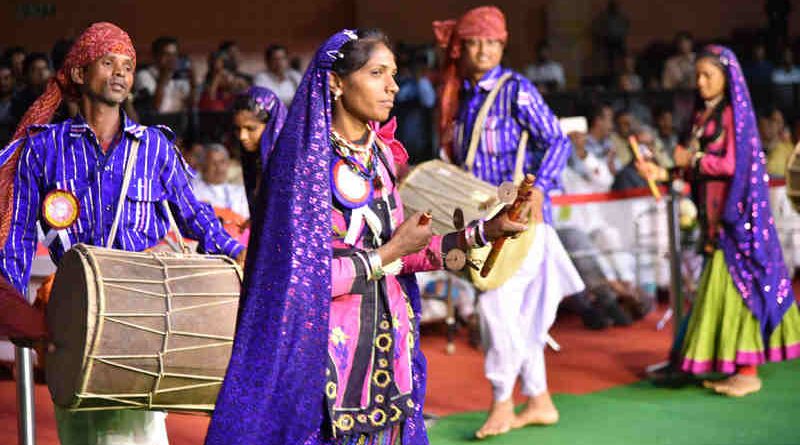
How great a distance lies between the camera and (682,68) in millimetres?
15484

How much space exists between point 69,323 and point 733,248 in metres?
4.43

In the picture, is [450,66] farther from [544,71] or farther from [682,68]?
[682,68]

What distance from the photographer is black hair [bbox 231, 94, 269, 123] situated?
226 inches

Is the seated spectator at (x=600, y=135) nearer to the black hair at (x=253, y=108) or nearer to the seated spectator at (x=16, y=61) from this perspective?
the seated spectator at (x=16, y=61)

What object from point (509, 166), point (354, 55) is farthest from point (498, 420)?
point (354, 55)

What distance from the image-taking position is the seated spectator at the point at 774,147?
39.8ft

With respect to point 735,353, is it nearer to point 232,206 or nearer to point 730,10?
point 232,206

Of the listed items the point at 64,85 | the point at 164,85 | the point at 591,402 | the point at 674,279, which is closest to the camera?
the point at 64,85

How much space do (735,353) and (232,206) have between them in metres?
3.58

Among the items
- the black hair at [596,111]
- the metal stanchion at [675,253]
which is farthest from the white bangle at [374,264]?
the black hair at [596,111]

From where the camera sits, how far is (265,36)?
612 inches

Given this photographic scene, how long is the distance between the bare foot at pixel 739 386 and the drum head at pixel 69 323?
14.2 feet

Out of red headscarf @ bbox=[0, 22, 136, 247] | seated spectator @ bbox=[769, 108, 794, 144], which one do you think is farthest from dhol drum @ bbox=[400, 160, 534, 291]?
seated spectator @ bbox=[769, 108, 794, 144]

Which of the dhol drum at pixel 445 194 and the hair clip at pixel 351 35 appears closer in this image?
the hair clip at pixel 351 35
